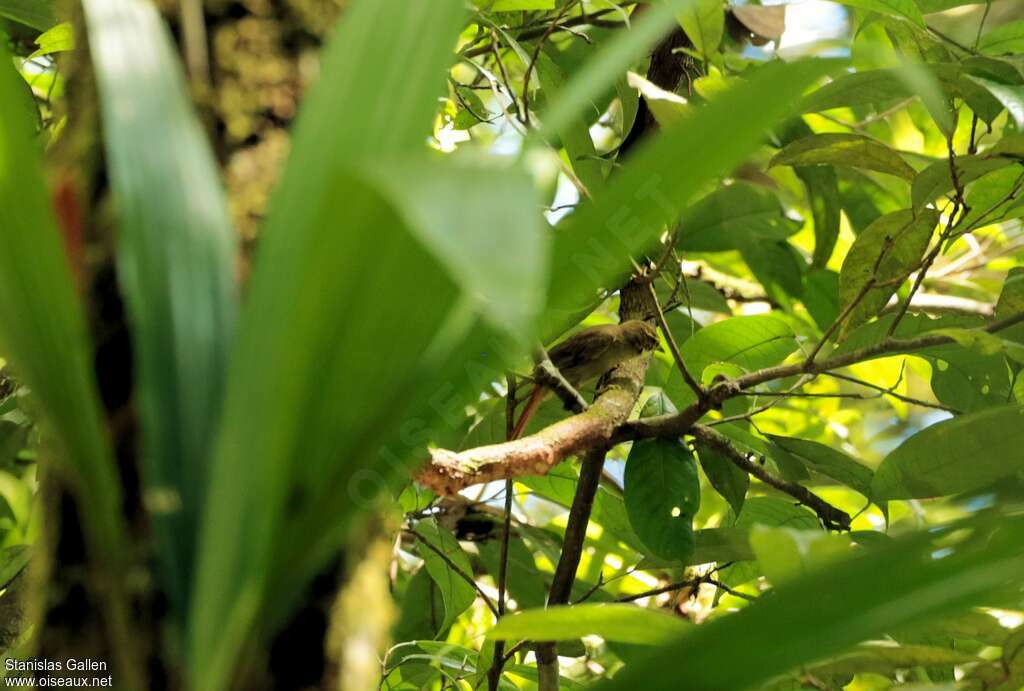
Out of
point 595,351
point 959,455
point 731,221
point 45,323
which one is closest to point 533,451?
point 959,455

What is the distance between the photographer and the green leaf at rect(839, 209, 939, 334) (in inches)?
42.5

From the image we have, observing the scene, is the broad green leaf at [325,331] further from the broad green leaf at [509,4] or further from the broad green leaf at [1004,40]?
the broad green leaf at [1004,40]

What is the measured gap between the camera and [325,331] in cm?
39

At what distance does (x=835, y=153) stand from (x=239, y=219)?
75 cm

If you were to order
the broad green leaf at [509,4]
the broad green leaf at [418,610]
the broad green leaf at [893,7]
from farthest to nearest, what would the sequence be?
the broad green leaf at [418,610] < the broad green leaf at [509,4] < the broad green leaf at [893,7]

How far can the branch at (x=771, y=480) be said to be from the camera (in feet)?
3.91

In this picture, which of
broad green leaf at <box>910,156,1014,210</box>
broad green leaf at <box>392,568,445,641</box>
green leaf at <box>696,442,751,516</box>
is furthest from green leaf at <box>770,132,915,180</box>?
broad green leaf at <box>392,568,445,641</box>

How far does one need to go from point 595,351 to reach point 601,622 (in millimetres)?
1481

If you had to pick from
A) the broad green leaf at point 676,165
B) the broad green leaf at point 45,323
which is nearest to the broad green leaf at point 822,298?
the broad green leaf at point 676,165

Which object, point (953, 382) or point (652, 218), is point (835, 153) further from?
point (652, 218)

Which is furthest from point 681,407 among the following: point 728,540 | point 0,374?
point 0,374

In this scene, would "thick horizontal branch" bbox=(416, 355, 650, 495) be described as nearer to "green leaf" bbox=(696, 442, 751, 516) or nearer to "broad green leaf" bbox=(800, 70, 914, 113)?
"green leaf" bbox=(696, 442, 751, 516)

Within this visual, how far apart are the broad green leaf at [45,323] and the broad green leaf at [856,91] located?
727 millimetres

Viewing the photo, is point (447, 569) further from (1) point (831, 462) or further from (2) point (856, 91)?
(2) point (856, 91)
